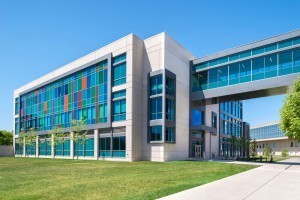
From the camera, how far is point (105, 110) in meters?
37.3

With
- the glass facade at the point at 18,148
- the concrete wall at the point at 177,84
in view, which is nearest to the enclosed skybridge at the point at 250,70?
the concrete wall at the point at 177,84

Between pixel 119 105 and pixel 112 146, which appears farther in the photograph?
pixel 112 146

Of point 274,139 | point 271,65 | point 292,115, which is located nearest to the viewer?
point 292,115

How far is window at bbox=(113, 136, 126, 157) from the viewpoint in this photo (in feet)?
111

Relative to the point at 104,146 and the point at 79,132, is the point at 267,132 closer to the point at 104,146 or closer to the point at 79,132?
the point at 79,132

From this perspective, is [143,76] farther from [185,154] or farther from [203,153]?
[203,153]

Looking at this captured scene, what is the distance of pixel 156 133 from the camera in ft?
108

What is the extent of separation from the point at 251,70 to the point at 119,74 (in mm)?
16294

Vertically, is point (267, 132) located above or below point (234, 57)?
below

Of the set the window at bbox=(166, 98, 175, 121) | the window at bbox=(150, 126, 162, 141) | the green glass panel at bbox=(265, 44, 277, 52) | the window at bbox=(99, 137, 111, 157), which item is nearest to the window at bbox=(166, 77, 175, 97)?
the window at bbox=(166, 98, 175, 121)

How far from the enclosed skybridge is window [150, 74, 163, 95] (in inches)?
276

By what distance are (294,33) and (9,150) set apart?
211 feet

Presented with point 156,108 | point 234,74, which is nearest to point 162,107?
point 156,108

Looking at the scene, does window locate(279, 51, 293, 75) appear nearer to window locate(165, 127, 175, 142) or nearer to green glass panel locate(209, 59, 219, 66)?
green glass panel locate(209, 59, 219, 66)
